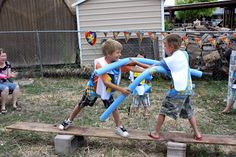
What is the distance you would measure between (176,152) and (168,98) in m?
0.68

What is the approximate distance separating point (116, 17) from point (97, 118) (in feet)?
15.6

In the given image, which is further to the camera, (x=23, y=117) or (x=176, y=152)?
(x=23, y=117)

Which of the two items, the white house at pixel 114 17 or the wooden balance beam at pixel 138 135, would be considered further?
the white house at pixel 114 17

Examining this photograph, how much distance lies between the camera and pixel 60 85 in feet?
24.8

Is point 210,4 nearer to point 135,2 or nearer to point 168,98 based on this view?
point 135,2

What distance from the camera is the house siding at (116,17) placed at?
8.70m

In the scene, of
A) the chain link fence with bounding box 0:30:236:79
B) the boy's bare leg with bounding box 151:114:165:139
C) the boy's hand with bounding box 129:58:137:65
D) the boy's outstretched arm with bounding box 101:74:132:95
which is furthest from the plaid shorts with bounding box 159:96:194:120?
the chain link fence with bounding box 0:30:236:79

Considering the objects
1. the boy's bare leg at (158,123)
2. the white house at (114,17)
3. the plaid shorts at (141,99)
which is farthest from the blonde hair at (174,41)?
the white house at (114,17)

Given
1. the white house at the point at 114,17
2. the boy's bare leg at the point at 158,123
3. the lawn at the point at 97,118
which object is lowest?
the lawn at the point at 97,118

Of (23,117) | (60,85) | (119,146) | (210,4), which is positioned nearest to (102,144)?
(119,146)

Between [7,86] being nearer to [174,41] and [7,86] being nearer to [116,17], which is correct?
[174,41]

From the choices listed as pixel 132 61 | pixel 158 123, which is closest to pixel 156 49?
pixel 132 61

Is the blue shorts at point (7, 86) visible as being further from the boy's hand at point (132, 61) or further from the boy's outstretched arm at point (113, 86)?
the boy's hand at point (132, 61)

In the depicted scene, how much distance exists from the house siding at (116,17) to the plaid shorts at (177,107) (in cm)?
550
